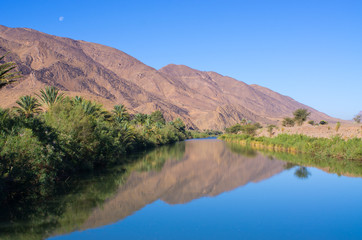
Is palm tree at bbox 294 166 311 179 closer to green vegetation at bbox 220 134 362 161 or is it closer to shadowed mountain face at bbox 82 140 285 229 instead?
shadowed mountain face at bbox 82 140 285 229

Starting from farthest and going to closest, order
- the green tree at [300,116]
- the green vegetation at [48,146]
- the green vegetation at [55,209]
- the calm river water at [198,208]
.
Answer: the green tree at [300,116]
the green vegetation at [48,146]
the calm river water at [198,208]
the green vegetation at [55,209]

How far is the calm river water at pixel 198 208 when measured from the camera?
1236 cm

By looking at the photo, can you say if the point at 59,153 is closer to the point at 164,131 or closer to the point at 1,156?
the point at 1,156

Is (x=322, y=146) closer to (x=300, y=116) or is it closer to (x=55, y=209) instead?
(x=55, y=209)

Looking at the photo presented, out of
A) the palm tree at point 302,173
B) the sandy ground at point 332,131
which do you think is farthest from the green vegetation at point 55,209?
the sandy ground at point 332,131

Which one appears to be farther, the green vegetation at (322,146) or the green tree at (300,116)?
the green tree at (300,116)

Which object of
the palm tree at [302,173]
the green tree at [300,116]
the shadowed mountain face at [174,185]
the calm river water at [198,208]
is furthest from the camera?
the green tree at [300,116]

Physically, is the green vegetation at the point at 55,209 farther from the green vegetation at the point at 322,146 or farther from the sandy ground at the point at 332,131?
the sandy ground at the point at 332,131

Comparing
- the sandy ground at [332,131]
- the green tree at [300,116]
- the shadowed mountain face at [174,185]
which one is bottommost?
the shadowed mountain face at [174,185]

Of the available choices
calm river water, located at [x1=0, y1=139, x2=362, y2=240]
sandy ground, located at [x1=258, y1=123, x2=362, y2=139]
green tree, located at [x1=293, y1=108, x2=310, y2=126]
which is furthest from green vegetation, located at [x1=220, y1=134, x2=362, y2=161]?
green tree, located at [x1=293, y1=108, x2=310, y2=126]

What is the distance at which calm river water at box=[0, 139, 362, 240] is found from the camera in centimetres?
1236

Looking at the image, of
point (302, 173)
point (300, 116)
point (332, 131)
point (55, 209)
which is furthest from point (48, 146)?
point (300, 116)

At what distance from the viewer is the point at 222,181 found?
80.7 ft

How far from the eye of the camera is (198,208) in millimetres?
16438
